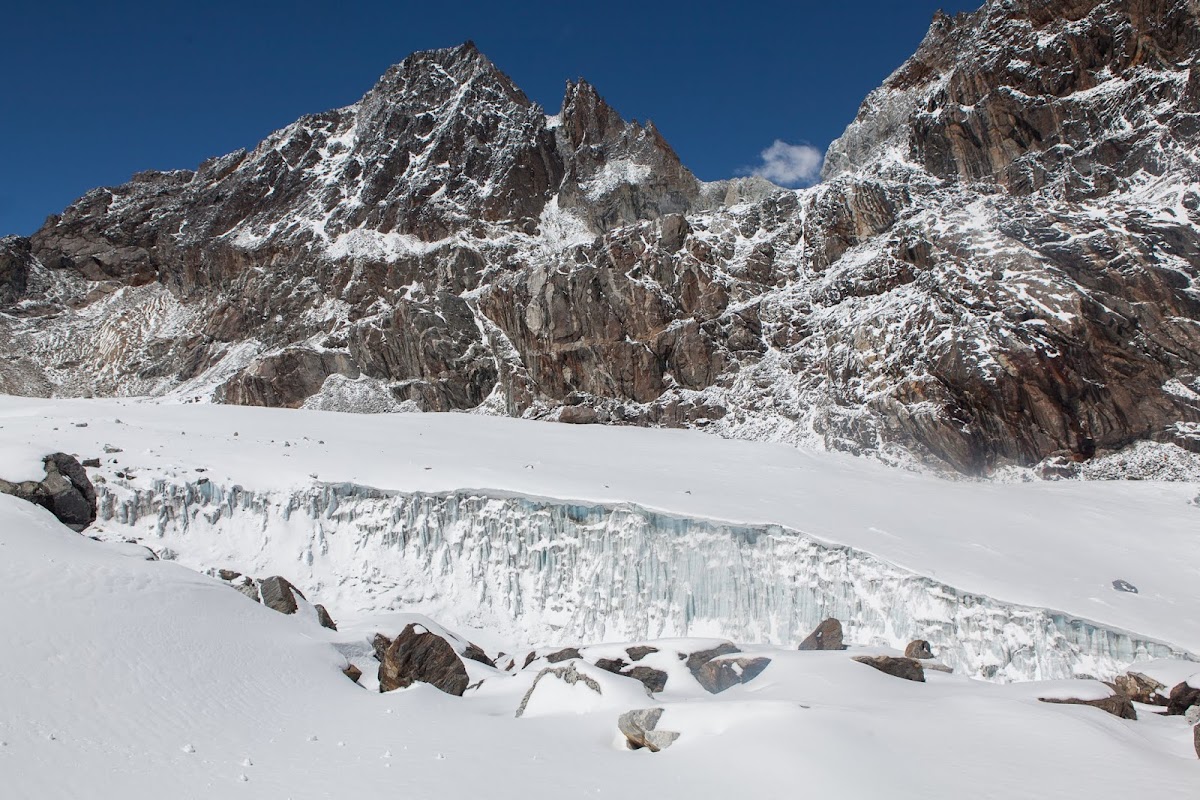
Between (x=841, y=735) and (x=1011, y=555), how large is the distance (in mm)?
12591

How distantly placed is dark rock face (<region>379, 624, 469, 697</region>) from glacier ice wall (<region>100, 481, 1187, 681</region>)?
5447mm

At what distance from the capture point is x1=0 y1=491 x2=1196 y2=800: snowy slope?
803cm

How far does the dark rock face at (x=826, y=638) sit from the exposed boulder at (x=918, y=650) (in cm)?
134

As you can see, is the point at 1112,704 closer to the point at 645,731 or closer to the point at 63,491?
the point at 645,731

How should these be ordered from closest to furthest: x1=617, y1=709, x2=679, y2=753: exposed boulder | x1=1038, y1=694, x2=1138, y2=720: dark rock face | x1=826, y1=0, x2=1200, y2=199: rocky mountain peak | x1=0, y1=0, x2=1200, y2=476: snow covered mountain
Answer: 1. x1=617, y1=709, x2=679, y2=753: exposed boulder
2. x1=1038, y1=694, x2=1138, y2=720: dark rock face
3. x1=0, y1=0, x2=1200, y2=476: snow covered mountain
4. x1=826, y1=0, x2=1200, y2=199: rocky mountain peak

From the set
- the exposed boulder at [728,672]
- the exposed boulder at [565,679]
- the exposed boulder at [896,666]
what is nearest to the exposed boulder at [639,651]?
the exposed boulder at [728,672]

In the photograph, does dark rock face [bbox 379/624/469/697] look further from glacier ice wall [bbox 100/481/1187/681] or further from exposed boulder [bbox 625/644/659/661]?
glacier ice wall [bbox 100/481/1187/681]

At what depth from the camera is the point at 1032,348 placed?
94.6 ft

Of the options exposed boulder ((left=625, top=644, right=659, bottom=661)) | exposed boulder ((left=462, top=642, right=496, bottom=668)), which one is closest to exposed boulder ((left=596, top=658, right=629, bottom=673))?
exposed boulder ((left=625, top=644, right=659, bottom=661))

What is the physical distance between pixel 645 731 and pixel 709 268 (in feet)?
112

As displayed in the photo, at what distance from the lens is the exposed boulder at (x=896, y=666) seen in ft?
44.0

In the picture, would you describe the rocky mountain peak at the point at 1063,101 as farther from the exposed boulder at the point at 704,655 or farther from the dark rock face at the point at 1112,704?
the exposed boulder at the point at 704,655

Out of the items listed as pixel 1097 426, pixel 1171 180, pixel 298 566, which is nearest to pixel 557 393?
pixel 298 566

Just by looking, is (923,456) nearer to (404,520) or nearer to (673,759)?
(404,520)
